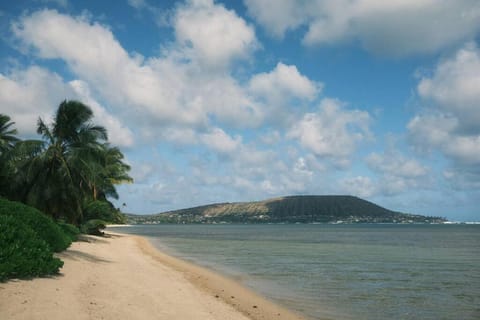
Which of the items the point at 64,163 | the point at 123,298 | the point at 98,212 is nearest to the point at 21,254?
the point at 123,298

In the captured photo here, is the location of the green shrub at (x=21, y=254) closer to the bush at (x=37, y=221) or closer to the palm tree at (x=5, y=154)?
the bush at (x=37, y=221)

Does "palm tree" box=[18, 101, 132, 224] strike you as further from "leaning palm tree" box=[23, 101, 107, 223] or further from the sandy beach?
the sandy beach

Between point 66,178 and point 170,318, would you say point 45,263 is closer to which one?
point 170,318

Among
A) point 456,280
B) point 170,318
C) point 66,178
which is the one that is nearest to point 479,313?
point 456,280

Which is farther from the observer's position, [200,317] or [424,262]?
[424,262]

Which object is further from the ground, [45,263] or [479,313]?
[45,263]

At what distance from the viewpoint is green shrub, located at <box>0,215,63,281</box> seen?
10344 mm

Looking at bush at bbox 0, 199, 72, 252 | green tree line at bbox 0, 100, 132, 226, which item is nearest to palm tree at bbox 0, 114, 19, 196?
green tree line at bbox 0, 100, 132, 226

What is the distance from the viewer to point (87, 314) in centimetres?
896

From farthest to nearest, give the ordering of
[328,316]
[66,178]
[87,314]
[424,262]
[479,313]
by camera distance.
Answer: [424,262] < [66,178] < [479,313] < [328,316] < [87,314]

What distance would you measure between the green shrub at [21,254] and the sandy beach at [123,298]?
329 mm

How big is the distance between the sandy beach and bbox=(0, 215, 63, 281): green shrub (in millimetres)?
329

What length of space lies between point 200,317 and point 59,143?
22415 mm

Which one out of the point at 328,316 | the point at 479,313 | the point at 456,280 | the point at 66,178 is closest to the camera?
the point at 328,316
